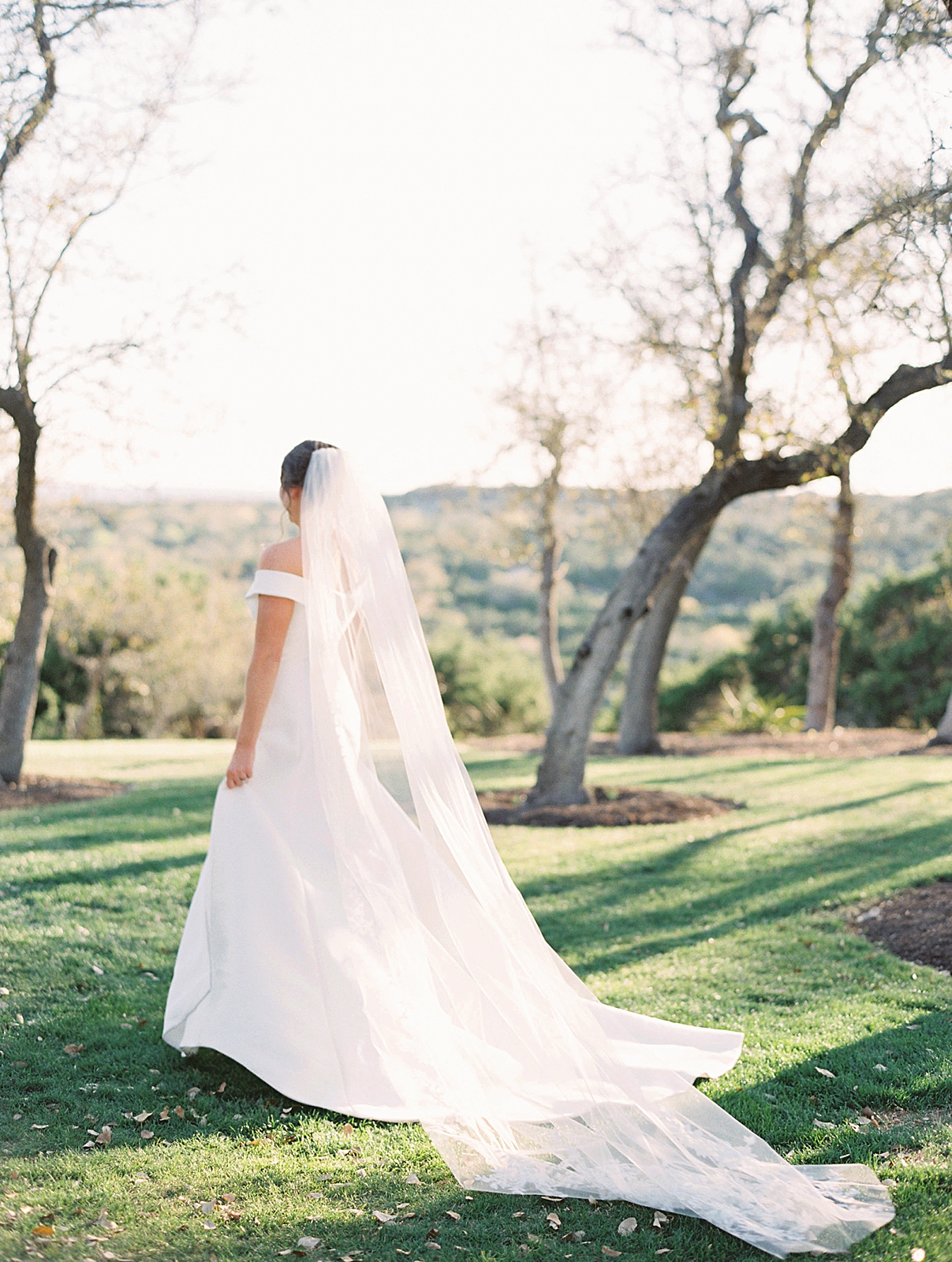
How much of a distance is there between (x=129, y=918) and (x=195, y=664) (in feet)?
75.0

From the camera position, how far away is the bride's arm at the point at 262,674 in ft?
13.3

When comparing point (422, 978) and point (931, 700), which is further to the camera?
point (931, 700)

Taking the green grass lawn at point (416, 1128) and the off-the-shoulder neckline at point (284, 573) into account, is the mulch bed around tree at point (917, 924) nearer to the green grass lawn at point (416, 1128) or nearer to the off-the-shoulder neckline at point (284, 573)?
the green grass lawn at point (416, 1128)

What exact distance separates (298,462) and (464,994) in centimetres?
214

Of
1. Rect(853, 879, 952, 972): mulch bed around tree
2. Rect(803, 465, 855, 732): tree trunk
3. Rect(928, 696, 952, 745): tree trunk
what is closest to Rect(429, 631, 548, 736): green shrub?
Rect(803, 465, 855, 732): tree trunk

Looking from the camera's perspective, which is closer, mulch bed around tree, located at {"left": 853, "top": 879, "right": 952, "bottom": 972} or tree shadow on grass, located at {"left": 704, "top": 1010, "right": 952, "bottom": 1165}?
tree shadow on grass, located at {"left": 704, "top": 1010, "right": 952, "bottom": 1165}

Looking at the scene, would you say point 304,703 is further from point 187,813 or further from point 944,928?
point 187,813

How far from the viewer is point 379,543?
13.5 feet

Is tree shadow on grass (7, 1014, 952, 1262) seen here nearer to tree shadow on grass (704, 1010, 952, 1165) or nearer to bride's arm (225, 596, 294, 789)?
tree shadow on grass (704, 1010, 952, 1165)

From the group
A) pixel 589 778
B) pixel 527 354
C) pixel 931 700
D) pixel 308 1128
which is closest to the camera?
pixel 308 1128

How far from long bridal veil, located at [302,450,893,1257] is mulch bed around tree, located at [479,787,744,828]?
5454mm

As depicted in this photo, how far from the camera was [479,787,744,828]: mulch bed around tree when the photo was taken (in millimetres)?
9836


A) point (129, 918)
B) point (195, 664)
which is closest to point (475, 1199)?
point (129, 918)

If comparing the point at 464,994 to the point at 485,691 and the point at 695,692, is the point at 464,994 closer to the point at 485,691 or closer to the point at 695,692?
the point at 695,692
